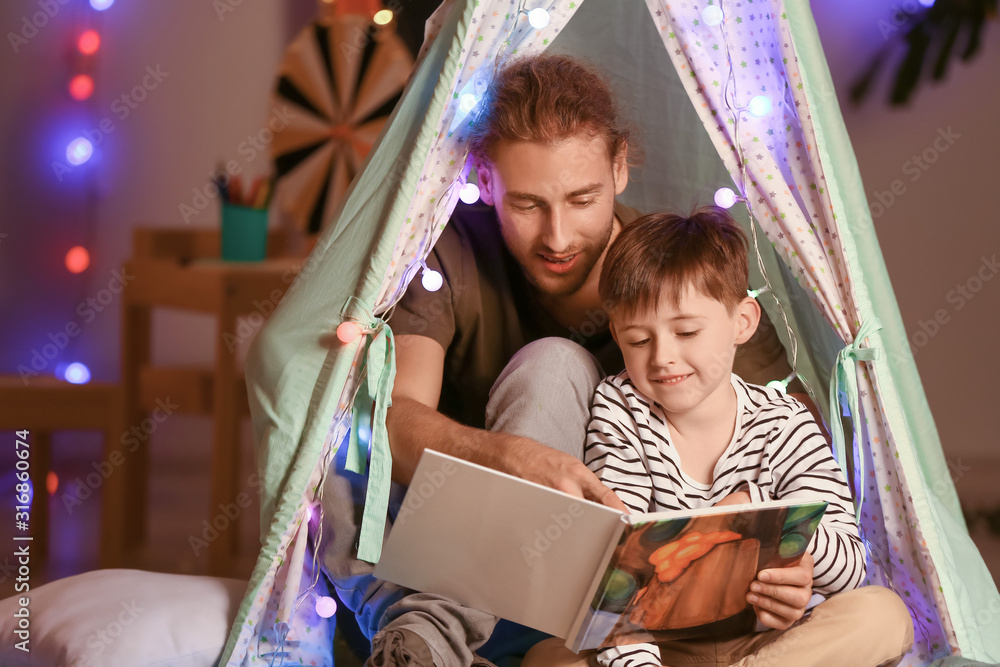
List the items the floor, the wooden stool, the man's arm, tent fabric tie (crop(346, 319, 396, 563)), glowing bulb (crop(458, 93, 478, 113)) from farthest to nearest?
the floor
the wooden stool
glowing bulb (crop(458, 93, 478, 113))
tent fabric tie (crop(346, 319, 396, 563))
the man's arm

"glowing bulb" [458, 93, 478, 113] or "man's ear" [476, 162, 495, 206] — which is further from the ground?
"glowing bulb" [458, 93, 478, 113]

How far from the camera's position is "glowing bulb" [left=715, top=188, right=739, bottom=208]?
1.45 m

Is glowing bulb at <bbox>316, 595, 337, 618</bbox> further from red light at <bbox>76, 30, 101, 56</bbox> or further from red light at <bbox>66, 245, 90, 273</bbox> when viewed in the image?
red light at <bbox>76, 30, 101, 56</bbox>

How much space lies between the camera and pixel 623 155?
1.44m

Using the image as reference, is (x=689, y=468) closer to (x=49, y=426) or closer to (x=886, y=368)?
(x=886, y=368)

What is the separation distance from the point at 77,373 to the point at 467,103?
6.91 feet

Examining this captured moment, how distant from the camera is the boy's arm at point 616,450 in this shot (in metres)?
1.13

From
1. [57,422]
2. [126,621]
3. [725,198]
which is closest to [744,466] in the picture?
[725,198]

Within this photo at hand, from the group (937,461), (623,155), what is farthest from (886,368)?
(623,155)

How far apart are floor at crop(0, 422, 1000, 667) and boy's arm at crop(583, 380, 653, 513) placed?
4.03ft

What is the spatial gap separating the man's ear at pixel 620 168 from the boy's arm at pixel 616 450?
0.36 meters

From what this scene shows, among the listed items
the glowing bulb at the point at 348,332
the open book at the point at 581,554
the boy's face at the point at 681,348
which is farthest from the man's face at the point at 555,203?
the open book at the point at 581,554

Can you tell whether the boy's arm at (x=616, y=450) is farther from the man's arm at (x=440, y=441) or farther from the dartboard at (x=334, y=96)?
the dartboard at (x=334, y=96)

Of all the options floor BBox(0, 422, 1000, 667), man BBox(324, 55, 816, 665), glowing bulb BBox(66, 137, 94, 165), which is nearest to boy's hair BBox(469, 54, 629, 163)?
man BBox(324, 55, 816, 665)
